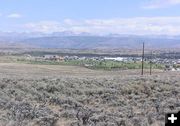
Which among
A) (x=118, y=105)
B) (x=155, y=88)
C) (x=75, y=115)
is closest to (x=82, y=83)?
(x=155, y=88)

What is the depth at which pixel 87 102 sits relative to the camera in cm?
2375

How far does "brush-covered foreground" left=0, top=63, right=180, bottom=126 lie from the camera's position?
55.0 ft

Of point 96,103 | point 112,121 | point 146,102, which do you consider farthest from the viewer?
point 96,103

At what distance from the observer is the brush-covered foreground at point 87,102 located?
1675cm

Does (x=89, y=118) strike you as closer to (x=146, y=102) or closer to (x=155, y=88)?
(x=146, y=102)

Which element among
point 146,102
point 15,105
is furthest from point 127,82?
point 15,105

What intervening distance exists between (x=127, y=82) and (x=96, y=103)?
21.1 ft

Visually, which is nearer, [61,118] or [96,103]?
[61,118]

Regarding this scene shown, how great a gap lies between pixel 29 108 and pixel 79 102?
4.27 metres

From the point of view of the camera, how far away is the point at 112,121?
16297 millimetres

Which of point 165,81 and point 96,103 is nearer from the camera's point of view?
point 96,103

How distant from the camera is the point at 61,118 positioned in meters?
18.1

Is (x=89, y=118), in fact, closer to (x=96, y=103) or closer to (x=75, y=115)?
(x=75, y=115)

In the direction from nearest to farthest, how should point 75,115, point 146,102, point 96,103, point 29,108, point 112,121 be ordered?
point 112,121 → point 75,115 → point 29,108 → point 146,102 → point 96,103
